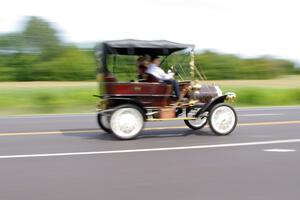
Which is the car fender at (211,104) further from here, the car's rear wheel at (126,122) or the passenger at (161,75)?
the car's rear wheel at (126,122)

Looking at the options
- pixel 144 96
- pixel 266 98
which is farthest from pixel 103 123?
pixel 266 98

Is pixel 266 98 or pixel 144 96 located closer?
pixel 144 96

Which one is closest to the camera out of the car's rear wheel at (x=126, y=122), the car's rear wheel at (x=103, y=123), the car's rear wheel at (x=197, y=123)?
the car's rear wheel at (x=126, y=122)

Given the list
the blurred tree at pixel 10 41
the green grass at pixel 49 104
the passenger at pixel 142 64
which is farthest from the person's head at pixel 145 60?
the blurred tree at pixel 10 41

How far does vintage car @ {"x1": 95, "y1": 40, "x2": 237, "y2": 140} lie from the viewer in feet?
38.4

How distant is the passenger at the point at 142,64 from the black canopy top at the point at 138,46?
0.14 meters

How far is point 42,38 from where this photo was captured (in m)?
64.8

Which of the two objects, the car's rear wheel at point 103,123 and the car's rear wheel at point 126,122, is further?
the car's rear wheel at point 103,123

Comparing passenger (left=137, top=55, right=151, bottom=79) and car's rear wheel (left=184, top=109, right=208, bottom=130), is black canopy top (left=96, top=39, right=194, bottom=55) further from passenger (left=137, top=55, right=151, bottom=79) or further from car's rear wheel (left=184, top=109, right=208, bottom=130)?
car's rear wheel (left=184, top=109, right=208, bottom=130)

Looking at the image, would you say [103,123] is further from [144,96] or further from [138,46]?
[138,46]

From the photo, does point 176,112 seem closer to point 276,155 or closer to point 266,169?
point 276,155

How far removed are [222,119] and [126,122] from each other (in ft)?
6.78

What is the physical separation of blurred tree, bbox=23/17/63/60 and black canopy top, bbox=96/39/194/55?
155 feet

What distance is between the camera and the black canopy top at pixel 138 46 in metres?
11.8
